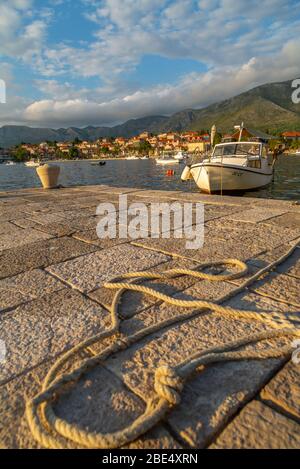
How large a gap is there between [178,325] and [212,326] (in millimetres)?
192

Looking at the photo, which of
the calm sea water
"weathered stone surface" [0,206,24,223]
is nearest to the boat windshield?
the calm sea water

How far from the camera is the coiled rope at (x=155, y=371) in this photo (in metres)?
1.01

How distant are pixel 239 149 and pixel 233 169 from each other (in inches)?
84.9

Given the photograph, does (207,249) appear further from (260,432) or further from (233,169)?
(233,169)

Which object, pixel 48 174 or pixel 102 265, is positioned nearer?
pixel 102 265

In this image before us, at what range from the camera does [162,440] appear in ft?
3.33

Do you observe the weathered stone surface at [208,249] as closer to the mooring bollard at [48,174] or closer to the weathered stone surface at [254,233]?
the weathered stone surface at [254,233]

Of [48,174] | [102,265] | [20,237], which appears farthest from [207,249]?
[48,174]

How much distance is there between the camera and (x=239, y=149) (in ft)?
44.1

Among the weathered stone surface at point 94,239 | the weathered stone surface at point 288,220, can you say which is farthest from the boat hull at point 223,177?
the weathered stone surface at point 94,239

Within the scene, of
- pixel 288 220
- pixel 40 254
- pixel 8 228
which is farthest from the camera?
pixel 8 228

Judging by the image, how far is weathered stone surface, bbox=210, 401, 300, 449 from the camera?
39.0 inches
